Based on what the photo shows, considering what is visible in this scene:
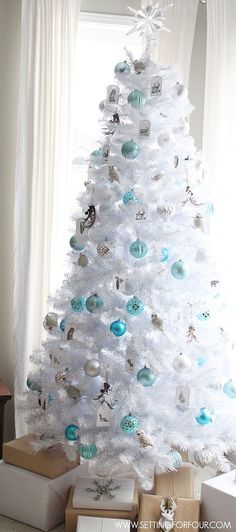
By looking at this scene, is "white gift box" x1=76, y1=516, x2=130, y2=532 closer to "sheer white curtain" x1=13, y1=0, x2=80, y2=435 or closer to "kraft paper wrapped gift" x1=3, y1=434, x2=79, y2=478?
"kraft paper wrapped gift" x1=3, y1=434, x2=79, y2=478

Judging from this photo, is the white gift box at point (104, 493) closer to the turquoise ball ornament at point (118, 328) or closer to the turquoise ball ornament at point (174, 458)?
the turquoise ball ornament at point (174, 458)

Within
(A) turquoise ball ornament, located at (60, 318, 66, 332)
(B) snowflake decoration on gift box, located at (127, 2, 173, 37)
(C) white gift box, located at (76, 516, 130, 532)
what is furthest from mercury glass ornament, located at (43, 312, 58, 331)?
(B) snowflake decoration on gift box, located at (127, 2, 173, 37)

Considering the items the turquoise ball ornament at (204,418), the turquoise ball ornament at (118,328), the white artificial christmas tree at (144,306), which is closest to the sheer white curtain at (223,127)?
the white artificial christmas tree at (144,306)

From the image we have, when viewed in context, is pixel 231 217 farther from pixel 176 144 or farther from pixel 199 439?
pixel 199 439

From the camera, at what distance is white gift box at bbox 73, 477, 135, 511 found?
8.52 feet

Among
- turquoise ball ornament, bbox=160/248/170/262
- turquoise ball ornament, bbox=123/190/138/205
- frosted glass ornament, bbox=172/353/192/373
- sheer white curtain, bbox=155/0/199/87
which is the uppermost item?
sheer white curtain, bbox=155/0/199/87

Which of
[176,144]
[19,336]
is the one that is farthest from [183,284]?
[19,336]

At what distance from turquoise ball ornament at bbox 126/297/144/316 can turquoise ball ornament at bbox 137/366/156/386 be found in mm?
219

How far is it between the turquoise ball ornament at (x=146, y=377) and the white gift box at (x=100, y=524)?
1.74 feet

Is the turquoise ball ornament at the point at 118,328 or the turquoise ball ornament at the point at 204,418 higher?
the turquoise ball ornament at the point at 118,328

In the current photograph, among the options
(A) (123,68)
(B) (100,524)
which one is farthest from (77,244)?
(B) (100,524)

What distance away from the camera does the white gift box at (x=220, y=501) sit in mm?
2526

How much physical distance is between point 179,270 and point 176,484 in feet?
2.80

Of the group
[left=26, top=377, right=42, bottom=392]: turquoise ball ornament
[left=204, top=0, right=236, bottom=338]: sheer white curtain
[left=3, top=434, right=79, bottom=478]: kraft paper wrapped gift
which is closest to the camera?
[left=3, top=434, right=79, bottom=478]: kraft paper wrapped gift
